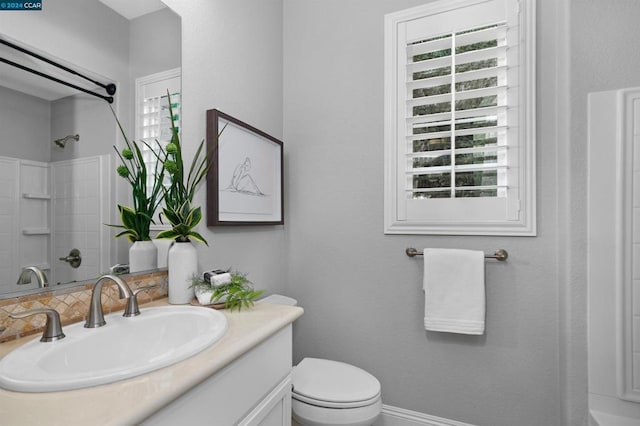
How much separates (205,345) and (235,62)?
1.29 m

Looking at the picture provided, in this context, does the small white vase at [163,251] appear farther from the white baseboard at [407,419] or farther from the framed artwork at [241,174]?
the white baseboard at [407,419]

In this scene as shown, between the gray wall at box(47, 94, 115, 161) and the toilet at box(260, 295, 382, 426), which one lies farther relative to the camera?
the toilet at box(260, 295, 382, 426)

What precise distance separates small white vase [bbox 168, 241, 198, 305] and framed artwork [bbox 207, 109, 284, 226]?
0.23m

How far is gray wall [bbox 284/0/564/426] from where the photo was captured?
4.56 feet

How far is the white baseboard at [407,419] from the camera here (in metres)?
1.55

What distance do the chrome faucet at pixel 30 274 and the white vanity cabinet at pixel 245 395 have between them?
0.53 metres

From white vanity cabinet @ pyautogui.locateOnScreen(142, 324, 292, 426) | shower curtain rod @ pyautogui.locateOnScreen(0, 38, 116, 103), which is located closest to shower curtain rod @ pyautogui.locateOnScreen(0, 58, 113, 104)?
shower curtain rod @ pyautogui.locateOnScreen(0, 38, 116, 103)

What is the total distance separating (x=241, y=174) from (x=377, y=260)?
0.83 metres

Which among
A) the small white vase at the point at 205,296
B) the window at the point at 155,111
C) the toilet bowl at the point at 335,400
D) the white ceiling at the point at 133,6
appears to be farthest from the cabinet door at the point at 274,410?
the white ceiling at the point at 133,6

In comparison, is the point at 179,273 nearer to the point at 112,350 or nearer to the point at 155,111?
the point at 112,350

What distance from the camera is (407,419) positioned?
1608mm

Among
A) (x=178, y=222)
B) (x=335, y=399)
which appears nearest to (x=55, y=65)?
(x=178, y=222)

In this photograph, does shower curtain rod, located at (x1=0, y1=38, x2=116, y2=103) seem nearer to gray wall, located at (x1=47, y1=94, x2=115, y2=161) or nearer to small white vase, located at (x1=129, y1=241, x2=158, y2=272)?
gray wall, located at (x1=47, y1=94, x2=115, y2=161)

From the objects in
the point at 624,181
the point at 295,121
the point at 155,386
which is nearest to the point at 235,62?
the point at 295,121
